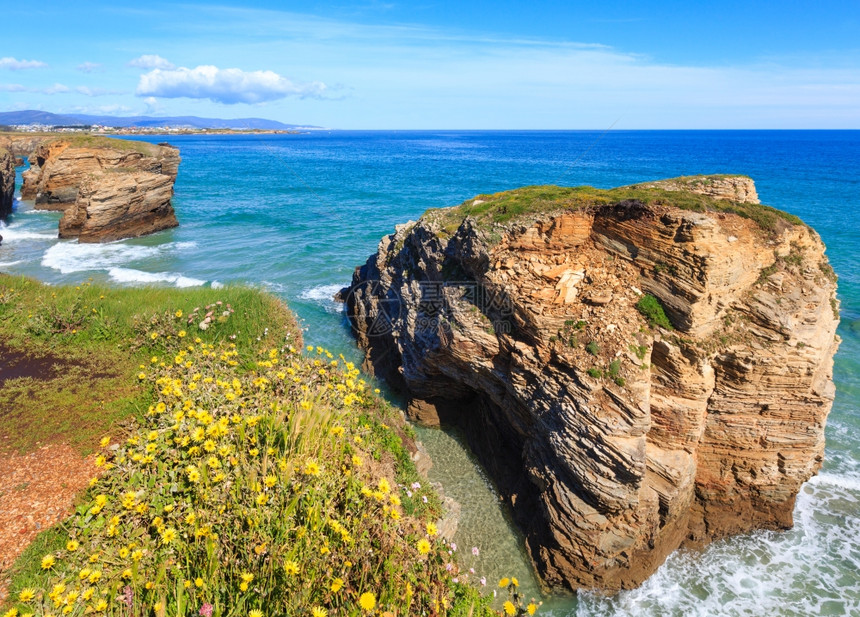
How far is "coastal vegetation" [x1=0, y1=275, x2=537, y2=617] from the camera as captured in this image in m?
5.30

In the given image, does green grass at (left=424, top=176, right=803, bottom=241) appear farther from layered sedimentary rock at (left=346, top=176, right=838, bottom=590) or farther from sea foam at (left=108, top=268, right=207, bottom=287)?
sea foam at (left=108, top=268, right=207, bottom=287)

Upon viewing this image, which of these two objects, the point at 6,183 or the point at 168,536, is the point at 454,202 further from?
the point at 168,536

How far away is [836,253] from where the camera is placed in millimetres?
32188

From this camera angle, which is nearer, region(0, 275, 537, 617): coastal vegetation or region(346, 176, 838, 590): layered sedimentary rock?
region(0, 275, 537, 617): coastal vegetation

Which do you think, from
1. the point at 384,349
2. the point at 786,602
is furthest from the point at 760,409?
the point at 384,349

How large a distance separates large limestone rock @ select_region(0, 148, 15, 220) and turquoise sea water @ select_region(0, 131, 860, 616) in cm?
181

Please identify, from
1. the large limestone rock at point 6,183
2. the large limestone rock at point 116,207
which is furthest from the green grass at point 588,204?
the large limestone rock at point 6,183

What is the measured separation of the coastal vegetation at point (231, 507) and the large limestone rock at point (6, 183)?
44981 millimetres

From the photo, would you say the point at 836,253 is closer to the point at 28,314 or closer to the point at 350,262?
the point at 350,262

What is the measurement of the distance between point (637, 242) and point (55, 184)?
185 ft

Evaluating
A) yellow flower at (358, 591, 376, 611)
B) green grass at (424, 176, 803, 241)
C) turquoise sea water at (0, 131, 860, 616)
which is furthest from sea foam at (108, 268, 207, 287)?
yellow flower at (358, 591, 376, 611)

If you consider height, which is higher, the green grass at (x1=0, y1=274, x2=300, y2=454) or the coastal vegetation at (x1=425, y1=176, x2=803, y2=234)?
the coastal vegetation at (x1=425, y1=176, x2=803, y2=234)

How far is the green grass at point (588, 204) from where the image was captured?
11.6m

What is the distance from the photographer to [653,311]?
11.1m
